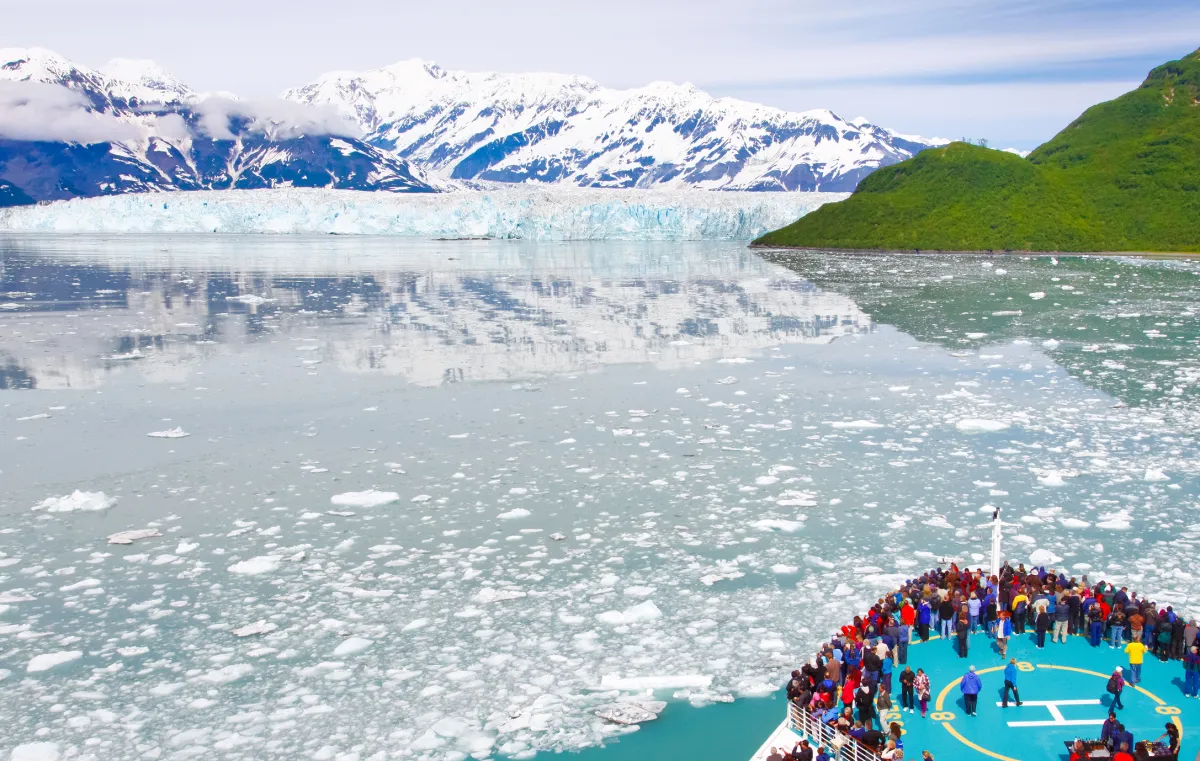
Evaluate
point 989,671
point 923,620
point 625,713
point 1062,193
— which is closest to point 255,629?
point 625,713

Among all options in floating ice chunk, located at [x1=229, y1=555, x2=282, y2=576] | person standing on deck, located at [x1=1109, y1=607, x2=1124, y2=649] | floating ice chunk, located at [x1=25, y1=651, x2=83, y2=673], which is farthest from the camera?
floating ice chunk, located at [x1=229, y1=555, x2=282, y2=576]

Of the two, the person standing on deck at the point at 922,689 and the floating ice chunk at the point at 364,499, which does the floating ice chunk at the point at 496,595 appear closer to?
the floating ice chunk at the point at 364,499

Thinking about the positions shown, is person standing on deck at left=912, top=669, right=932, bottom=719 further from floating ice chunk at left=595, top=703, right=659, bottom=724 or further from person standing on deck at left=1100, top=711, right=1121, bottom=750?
floating ice chunk at left=595, top=703, right=659, bottom=724

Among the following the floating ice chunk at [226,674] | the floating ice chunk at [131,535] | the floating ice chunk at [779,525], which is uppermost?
the floating ice chunk at [131,535]

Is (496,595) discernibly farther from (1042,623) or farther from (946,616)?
(1042,623)

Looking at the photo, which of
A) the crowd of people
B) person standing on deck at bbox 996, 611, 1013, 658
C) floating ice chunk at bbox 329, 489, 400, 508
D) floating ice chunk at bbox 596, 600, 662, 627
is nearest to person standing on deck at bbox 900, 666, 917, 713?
the crowd of people

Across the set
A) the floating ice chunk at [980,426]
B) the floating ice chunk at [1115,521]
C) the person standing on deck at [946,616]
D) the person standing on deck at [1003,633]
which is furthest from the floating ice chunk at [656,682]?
the floating ice chunk at [980,426]
